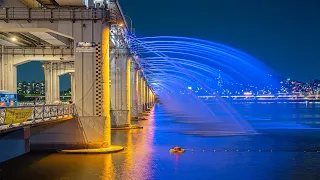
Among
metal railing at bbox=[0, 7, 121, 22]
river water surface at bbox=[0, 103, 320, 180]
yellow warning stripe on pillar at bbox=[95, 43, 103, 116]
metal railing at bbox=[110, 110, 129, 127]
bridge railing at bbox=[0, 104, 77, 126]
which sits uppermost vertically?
metal railing at bbox=[0, 7, 121, 22]

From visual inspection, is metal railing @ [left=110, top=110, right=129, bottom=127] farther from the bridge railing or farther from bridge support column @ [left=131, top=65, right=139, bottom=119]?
the bridge railing

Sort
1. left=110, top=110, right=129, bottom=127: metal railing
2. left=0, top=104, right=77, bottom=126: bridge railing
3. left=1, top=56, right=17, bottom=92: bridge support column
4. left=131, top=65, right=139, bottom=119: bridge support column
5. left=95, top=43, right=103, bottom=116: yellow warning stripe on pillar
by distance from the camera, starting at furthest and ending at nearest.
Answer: left=131, top=65, right=139, bottom=119: bridge support column, left=110, top=110, right=129, bottom=127: metal railing, left=1, top=56, right=17, bottom=92: bridge support column, left=95, top=43, right=103, bottom=116: yellow warning stripe on pillar, left=0, top=104, right=77, bottom=126: bridge railing

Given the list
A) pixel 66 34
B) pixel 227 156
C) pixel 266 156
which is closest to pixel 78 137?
pixel 66 34

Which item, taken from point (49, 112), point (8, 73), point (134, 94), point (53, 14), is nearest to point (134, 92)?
point (134, 94)

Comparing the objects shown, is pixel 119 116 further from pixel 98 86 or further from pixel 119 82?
pixel 98 86

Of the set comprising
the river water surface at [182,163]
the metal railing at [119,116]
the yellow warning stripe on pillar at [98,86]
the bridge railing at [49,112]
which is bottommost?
the river water surface at [182,163]

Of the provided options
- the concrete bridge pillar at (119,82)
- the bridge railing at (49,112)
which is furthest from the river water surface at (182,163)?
the concrete bridge pillar at (119,82)

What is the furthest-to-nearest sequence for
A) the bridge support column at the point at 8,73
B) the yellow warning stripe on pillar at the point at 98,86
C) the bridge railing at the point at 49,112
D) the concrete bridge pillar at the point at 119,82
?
the concrete bridge pillar at the point at 119,82, the bridge support column at the point at 8,73, the yellow warning stripe on pillar at the point at 98,86, the bridge railing at the point at 49,112

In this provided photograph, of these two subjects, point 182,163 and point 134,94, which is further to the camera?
point 134,94

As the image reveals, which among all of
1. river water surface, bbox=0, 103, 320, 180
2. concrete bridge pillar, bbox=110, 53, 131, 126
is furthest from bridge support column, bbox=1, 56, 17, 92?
river water surface, bbox=0, 103, 320, 180

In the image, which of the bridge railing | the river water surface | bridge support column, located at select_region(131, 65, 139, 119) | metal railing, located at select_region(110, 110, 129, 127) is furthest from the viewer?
bridge support column, located at select_region(131, 65, 139, 119)

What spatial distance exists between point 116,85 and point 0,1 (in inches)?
847

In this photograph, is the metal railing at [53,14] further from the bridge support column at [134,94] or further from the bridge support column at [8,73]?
the bridge support column at [134,94]

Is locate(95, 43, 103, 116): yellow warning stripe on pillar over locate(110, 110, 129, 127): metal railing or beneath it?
over
